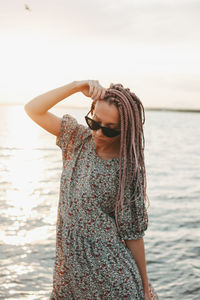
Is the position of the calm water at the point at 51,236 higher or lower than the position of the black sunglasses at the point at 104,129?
lower

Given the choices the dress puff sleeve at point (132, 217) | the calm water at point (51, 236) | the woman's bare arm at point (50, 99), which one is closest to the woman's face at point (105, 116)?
the woman's bare arm at point (50, 99)

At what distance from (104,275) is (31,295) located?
4.71 m

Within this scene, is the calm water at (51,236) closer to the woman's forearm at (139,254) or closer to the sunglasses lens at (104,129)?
the woman's forearm at (139,254)

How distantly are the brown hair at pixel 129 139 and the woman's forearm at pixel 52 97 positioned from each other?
0.79ft

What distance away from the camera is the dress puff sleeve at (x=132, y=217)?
2.72 meters

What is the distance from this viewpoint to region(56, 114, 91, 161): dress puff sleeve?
2855mm

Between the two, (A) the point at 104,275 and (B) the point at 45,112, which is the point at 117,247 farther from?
(B) the point at 45,112

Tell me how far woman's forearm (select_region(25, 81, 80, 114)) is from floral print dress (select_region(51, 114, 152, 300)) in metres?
Answer: 0.37

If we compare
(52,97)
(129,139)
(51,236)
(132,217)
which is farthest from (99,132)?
(51,236)

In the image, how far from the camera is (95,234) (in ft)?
8.84

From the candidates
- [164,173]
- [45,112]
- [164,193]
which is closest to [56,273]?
[45,112]

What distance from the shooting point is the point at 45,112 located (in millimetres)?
2834

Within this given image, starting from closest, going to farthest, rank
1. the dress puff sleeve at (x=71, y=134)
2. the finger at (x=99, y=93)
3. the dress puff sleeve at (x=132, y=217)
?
the finger at (x=99, y=93), the dress puff sleeve at (x=132, y=217), the dress puff sleeve at (x=71, y=134)

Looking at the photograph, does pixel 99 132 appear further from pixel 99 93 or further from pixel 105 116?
pixel 99 93
